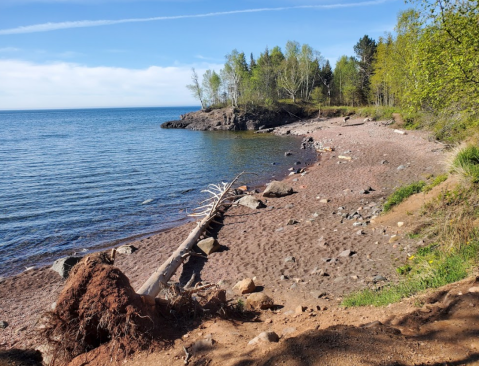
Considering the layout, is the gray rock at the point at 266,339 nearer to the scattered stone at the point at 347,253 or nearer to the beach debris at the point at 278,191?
the scattered stone at the point at 347,253

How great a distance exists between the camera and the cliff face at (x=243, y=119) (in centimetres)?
6594

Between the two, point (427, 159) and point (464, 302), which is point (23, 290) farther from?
point (427, 159)

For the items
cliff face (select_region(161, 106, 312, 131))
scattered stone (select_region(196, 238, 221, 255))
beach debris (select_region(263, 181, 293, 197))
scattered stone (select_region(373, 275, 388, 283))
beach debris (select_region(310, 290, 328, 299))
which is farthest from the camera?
cliff face (select_region(161, 106, 312, 131))

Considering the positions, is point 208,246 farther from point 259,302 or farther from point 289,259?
point 259,302

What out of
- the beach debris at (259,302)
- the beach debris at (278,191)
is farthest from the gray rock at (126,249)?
the beach debris at (278,191)

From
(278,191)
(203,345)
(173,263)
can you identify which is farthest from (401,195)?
(203,345)

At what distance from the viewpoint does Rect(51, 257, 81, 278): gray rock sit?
1175 centimetres

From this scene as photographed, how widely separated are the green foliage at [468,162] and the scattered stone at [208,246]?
28.5ft

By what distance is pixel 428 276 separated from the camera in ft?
23.4

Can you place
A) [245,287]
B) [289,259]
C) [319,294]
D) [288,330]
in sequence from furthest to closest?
[289,259], [245,287], [319,294], [288,330]

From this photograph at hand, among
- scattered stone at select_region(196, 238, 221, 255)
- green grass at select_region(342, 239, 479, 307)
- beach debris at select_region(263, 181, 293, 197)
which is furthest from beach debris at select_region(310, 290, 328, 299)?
beach debris at select_region(263, 181, 293, 197)

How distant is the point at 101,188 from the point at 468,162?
21.0m

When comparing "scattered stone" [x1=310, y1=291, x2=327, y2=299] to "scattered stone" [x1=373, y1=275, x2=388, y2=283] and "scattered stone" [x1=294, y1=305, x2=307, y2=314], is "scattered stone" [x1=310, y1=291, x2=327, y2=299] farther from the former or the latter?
"scattered stone" [x1=373, y1=275, x2=388, y2=283]

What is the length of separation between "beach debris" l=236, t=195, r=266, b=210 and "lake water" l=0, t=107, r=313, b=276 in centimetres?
332
